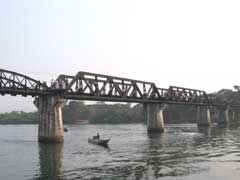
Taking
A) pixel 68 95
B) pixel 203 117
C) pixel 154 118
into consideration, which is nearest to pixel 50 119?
pixel 68 95

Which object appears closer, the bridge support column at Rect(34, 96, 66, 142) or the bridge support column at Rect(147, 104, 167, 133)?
the bridge support column at Rect(34, 96, 66, 142)

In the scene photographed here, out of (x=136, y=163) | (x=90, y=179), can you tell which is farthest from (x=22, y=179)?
(x=136, y=163)

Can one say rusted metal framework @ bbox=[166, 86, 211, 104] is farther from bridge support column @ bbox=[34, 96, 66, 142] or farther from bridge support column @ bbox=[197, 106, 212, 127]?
bridge support column @ bbox=[34, 96, 66, 142]

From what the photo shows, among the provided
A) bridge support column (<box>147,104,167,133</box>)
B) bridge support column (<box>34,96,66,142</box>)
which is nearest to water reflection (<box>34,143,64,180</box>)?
bridge support column (<box>34,96,66,142</box>)

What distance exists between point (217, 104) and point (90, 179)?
158 meters

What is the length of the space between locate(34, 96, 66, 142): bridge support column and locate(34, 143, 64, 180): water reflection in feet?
7.25

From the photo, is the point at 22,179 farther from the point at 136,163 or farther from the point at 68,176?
the point at 136,163

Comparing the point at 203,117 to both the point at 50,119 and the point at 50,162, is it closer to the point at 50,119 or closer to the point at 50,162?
the point at 50,119

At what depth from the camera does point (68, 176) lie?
38.0 metres

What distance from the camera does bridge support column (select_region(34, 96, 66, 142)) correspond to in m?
73.2

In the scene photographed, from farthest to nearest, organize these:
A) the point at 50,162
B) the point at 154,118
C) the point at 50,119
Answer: the point at 154,118, the point at 50,119, the point at 50,162

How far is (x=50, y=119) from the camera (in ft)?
241

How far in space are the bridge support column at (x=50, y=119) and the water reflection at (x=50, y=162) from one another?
2.21 meters

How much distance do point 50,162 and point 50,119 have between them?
24471 millimetres
